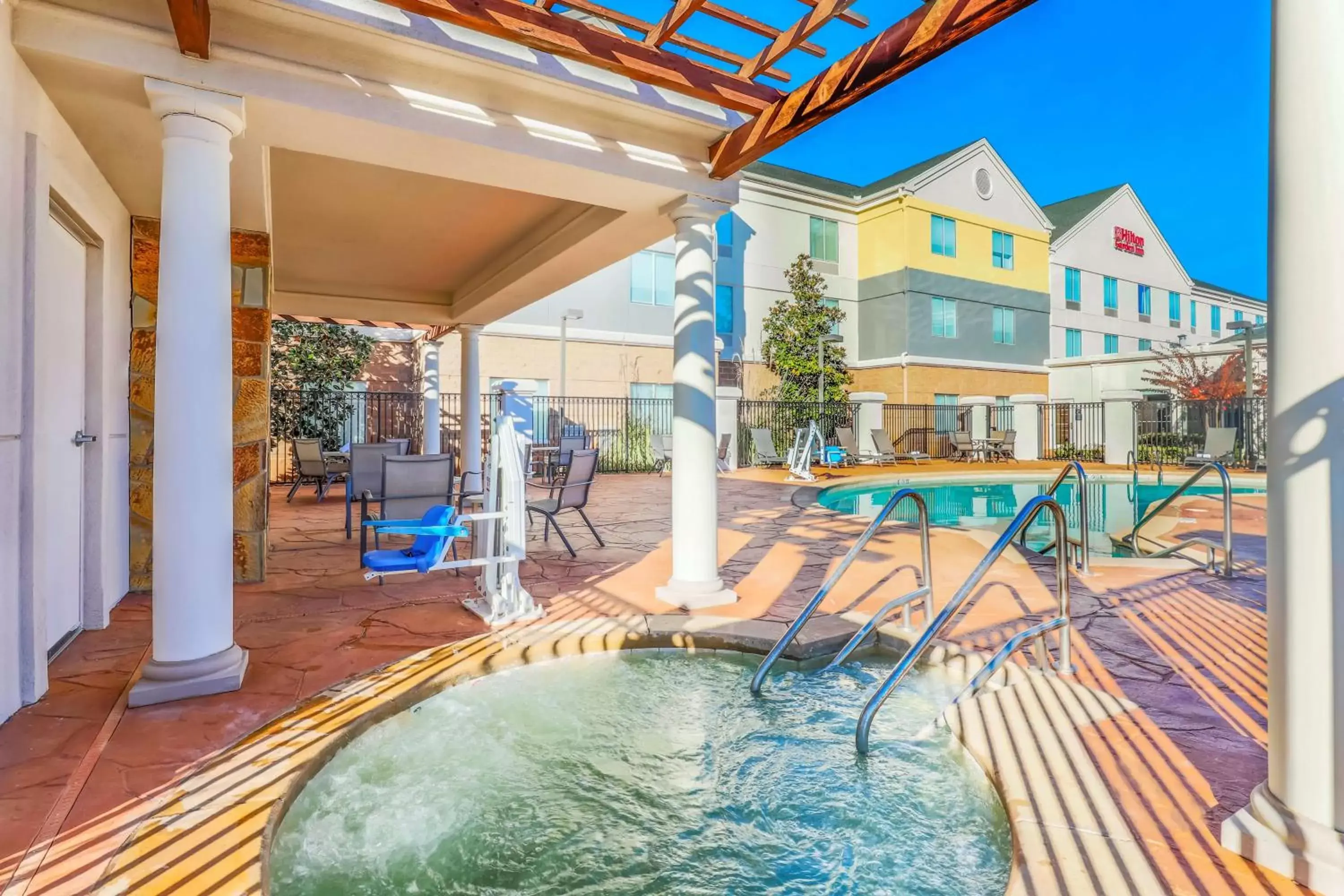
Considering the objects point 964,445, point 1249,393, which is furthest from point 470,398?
point 1249,393

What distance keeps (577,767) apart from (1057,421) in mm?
23221

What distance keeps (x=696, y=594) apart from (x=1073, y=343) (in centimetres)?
2482

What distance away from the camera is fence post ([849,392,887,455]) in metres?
19.4

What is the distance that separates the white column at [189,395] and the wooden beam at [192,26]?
0.50 feet

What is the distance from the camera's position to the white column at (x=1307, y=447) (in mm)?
1692

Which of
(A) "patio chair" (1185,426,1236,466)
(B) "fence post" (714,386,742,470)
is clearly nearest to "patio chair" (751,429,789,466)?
(B) "fence post" (714,386,742,470)

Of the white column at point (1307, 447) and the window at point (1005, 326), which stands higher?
the window at point (1005, 326)

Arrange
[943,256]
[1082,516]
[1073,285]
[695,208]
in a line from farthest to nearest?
[1073,285] → [943,256] → [1082,516] → [695,208]

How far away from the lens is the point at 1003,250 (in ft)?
74.3

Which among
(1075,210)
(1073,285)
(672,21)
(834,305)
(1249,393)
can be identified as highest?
(1075,210)

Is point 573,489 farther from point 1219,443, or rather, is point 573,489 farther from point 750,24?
point 1219,443

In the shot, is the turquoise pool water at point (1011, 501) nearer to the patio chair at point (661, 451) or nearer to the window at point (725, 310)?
the patio chair at point (661, 451)

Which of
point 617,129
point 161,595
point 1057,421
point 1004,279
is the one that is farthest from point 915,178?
point 161,595

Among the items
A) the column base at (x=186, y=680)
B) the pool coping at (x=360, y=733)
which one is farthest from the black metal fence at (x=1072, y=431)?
the column base at (x=186, y=680)
